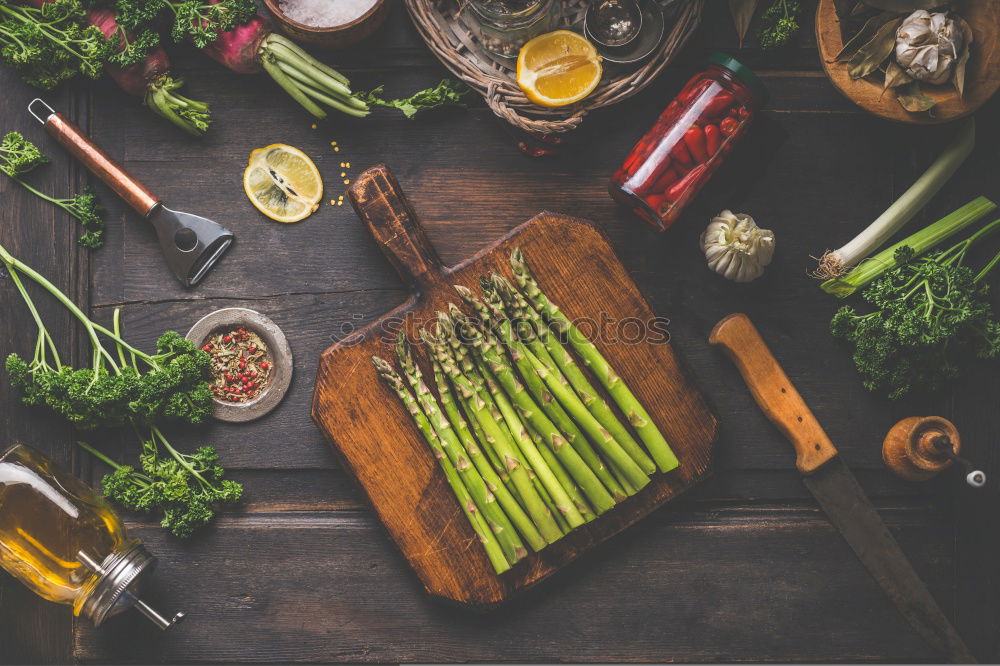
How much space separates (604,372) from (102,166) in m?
2.58

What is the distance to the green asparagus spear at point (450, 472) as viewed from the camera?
3.21 meters

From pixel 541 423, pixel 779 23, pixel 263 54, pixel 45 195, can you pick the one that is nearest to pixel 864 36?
pixel 779 23

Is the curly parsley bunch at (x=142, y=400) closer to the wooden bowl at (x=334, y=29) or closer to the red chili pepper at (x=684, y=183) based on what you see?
the wooden bowl at (x=334, y=29)

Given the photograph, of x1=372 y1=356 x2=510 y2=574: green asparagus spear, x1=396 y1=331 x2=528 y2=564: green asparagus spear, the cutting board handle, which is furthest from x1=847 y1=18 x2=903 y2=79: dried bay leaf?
x1=372 y1=356 x2=510 y2=574: green asparagus spear

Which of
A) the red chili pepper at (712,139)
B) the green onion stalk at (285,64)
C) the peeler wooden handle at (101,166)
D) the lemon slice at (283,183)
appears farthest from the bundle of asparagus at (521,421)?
the peeler wooden handle at (101,166)

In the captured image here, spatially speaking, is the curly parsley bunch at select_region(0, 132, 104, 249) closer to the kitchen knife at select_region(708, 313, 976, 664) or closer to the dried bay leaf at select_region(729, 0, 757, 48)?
the kitchen knife at select_region(708, 313, 976, 664)

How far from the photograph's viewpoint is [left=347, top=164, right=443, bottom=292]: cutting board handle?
3.19 meters

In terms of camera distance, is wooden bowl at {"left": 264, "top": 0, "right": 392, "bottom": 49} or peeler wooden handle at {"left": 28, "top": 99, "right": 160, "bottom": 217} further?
peeler wooden handle at {"left": 28, "top": 99, "right": 160, "bottom": 217}

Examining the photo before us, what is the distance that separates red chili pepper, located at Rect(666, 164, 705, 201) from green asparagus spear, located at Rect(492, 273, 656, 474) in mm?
824

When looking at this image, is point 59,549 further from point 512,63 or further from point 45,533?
point 512,63

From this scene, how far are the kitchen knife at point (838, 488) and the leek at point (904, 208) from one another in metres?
0.53

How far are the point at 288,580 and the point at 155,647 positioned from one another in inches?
28.7

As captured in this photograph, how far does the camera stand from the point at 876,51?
2.92 metres

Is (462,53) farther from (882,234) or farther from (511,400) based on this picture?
(882,234)
